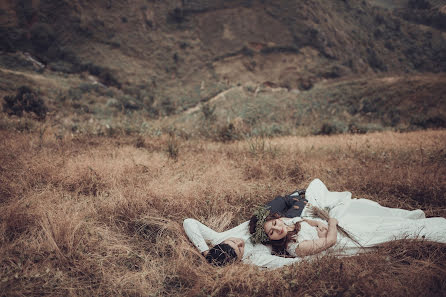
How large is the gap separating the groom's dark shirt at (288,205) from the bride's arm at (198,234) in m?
0.85

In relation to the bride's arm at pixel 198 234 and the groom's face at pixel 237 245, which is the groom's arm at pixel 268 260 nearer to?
the groom's face at pixel 237 245

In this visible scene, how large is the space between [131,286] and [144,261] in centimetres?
36

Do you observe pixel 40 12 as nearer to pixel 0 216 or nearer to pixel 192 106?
pixel 192 106

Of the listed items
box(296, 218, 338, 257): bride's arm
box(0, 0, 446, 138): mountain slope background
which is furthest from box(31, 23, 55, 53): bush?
box(296, 218, 338, 257): bride's arm

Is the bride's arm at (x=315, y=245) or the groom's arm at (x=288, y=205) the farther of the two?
the groom's arm at (x=288, y=205)

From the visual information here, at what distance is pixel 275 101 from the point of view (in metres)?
23.3

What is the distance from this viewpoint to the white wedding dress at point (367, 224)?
93.7 inches

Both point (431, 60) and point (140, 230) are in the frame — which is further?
point (431, 60)

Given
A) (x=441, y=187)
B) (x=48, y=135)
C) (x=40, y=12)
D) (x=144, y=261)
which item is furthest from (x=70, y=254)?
(x=40, y=12)

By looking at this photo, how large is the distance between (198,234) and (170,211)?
63cm

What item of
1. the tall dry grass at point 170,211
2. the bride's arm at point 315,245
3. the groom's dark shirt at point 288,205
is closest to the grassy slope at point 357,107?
the tall dry grass at point 170,211

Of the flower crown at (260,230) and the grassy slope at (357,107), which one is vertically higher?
the flower crown at (260,230)

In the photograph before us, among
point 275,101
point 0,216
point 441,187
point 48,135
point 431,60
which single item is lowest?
point 275,101

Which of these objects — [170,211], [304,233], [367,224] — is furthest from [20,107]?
[367,224]
